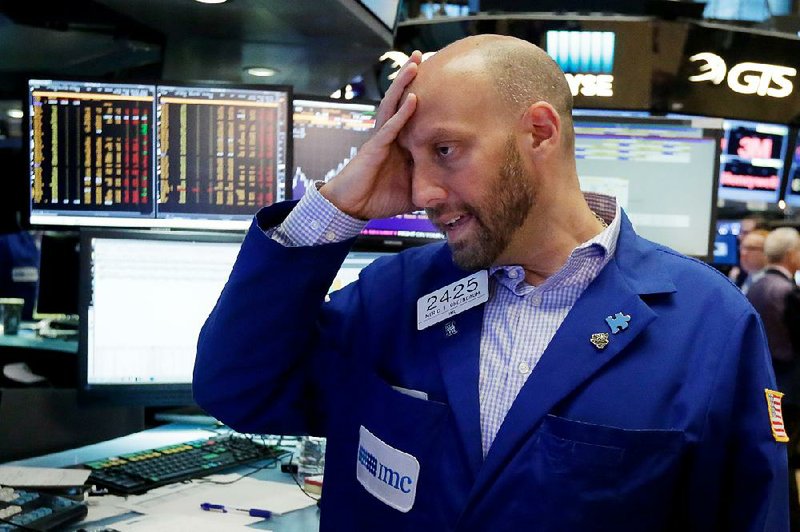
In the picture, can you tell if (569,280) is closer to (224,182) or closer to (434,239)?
(434,239)

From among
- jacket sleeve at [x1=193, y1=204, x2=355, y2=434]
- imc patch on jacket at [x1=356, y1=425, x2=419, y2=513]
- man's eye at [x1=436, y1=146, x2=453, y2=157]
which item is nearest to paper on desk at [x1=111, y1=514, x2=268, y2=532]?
jacket sleeve at [x1=193, y1=204, x2=355, y2=434]

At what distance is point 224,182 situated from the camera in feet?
6.93

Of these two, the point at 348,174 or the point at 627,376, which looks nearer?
the point at 627,376

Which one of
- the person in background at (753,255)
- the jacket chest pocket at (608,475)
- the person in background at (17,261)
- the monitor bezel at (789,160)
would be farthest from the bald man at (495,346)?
the person in background at (753,255)

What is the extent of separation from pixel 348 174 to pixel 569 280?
38cm

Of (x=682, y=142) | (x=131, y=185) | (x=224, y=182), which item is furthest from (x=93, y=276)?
(x=682, y=142)

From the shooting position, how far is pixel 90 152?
81.1 inches

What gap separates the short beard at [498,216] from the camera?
127cm

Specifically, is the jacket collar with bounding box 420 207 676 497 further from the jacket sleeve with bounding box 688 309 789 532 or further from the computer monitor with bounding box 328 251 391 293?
the computer monitor with bounding box 328 251 391 293

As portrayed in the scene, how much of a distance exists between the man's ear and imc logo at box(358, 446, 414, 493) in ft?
1.76

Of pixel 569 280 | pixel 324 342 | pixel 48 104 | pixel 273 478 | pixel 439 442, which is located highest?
pixel 48 104

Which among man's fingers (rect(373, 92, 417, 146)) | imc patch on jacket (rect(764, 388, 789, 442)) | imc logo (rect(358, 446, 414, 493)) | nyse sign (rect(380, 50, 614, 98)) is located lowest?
imc logo (rect(358, 446, 414, 493))

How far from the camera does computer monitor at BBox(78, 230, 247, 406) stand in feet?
6.34

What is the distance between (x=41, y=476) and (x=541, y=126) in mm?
1185
